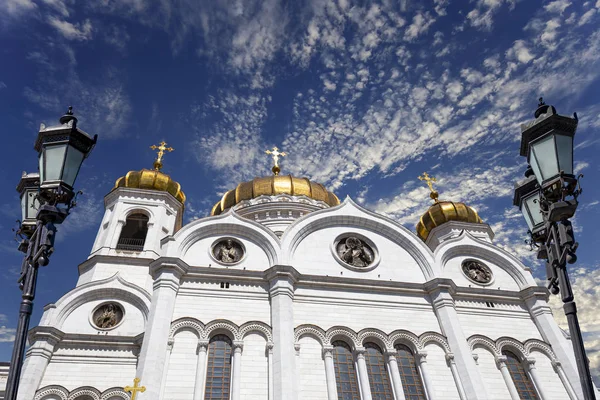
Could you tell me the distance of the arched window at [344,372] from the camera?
14727 millimetres

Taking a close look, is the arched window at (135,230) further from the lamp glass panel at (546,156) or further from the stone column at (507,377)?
the lamp glass panel at (546,156)

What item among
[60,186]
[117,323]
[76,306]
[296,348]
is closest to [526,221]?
[60,186]

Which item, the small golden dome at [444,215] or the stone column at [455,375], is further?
the small golden dome at [444,215]

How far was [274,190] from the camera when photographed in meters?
28.2

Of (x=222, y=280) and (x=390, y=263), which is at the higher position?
(x=390, y=263)

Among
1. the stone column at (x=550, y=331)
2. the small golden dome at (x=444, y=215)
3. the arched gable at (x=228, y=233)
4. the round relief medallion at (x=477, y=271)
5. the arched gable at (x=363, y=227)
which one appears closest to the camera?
the stone column at (x=550, y=331)

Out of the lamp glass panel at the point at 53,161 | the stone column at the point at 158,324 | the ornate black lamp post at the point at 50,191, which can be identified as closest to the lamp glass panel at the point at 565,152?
the ornate black lamp post at the point at 50,191

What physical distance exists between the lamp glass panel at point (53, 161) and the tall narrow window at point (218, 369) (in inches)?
386

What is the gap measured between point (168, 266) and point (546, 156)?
1307 centimetres

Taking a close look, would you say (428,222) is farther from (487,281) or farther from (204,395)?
(204,395)

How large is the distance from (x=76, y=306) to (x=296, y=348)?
9.99 m

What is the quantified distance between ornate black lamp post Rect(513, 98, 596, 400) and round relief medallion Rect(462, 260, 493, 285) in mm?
13778

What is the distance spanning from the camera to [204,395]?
1369cm

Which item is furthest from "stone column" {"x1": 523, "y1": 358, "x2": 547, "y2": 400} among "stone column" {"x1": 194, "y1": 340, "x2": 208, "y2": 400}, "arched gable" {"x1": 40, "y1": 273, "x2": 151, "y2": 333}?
"arched gable" {"x1": 40, "y1": 273, "x2": 151, "y2": 333}
